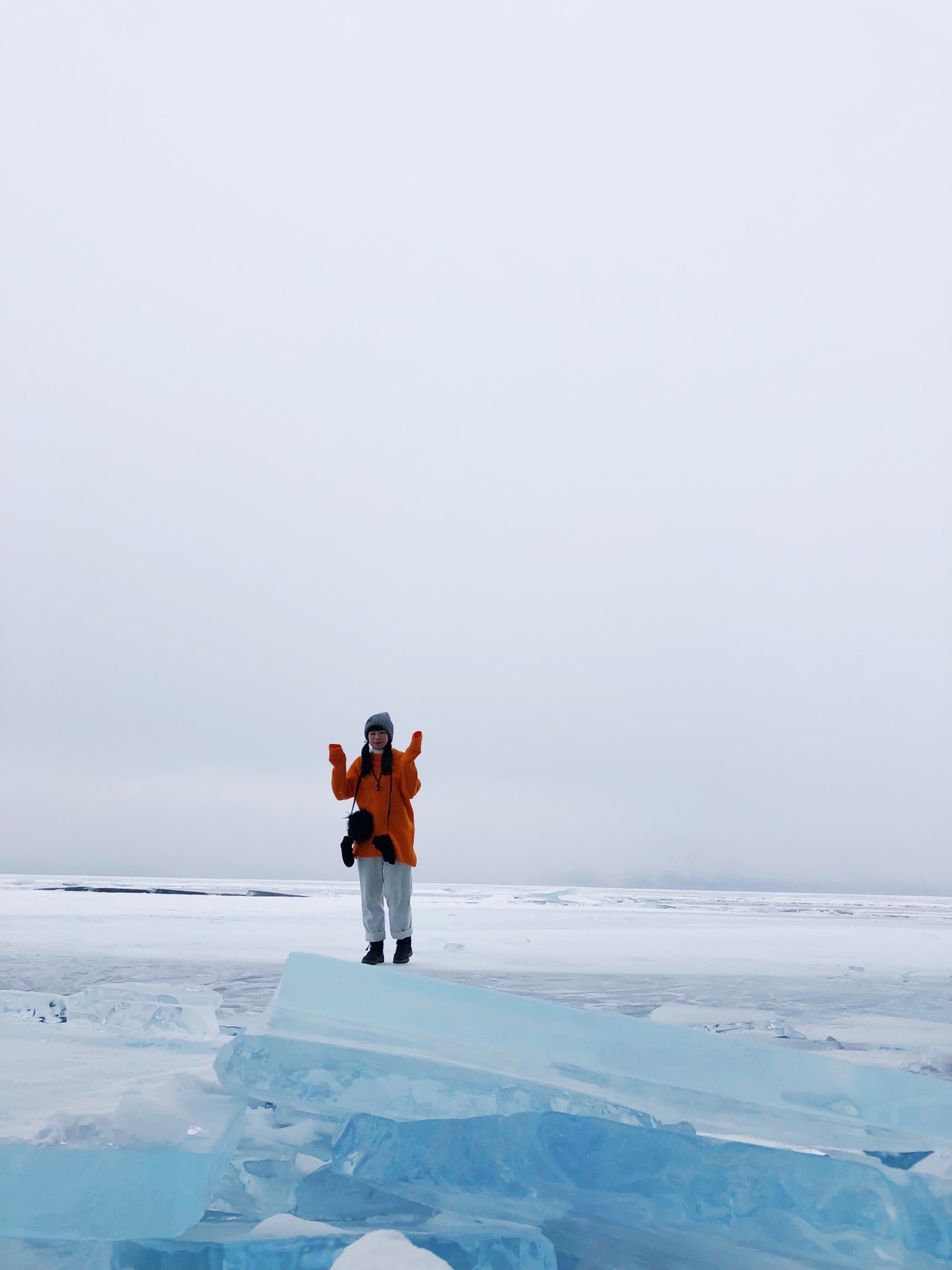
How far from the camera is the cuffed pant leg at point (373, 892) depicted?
4820 millimetres

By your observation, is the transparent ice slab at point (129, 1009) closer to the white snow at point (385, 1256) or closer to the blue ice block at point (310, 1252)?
the blue ice block at point (310, 1252)

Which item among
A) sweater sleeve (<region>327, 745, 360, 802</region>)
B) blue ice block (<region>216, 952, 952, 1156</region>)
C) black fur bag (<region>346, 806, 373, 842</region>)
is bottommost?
blue ice block (<region>216, 952, 952, 1156</region>)

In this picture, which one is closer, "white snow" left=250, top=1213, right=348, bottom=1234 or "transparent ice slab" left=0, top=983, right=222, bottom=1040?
"white snow" left=250, top=1213, right=348, bottom=1234

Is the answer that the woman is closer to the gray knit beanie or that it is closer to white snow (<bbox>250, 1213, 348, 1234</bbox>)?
the gray knit beanie

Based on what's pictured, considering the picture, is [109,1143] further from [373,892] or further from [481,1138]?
[373,892]

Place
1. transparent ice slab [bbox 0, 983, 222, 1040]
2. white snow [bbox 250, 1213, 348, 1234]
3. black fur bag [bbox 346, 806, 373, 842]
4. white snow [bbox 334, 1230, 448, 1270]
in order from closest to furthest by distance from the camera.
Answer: white snow [bbox 334, 1230, 448, 1270], white snow [bbox 250, 1213, 348, 1234], transparent ice slab [bbox 0, 983, 222, 1040], black fur bag [bbox 346, 806, 373, 842]

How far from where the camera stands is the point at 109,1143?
2.02 metres

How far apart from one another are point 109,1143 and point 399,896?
113 inches

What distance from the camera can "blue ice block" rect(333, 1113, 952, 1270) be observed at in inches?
67.6

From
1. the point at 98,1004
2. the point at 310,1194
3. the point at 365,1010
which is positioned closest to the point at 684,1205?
the point at 310,1194

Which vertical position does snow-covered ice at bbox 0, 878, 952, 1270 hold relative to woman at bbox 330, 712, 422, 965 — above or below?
below

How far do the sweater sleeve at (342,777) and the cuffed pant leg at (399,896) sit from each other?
48 cm

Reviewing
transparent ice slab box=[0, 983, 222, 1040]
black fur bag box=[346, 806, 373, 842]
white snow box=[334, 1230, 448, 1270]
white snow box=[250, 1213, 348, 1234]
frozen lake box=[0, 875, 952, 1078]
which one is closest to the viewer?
white snow box=[334, 1230, 448, 1270]

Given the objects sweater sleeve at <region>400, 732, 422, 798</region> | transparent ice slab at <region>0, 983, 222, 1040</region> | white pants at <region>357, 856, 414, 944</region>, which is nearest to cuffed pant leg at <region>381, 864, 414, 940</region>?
white pants at <region>357, 856, 414, 944</region>
